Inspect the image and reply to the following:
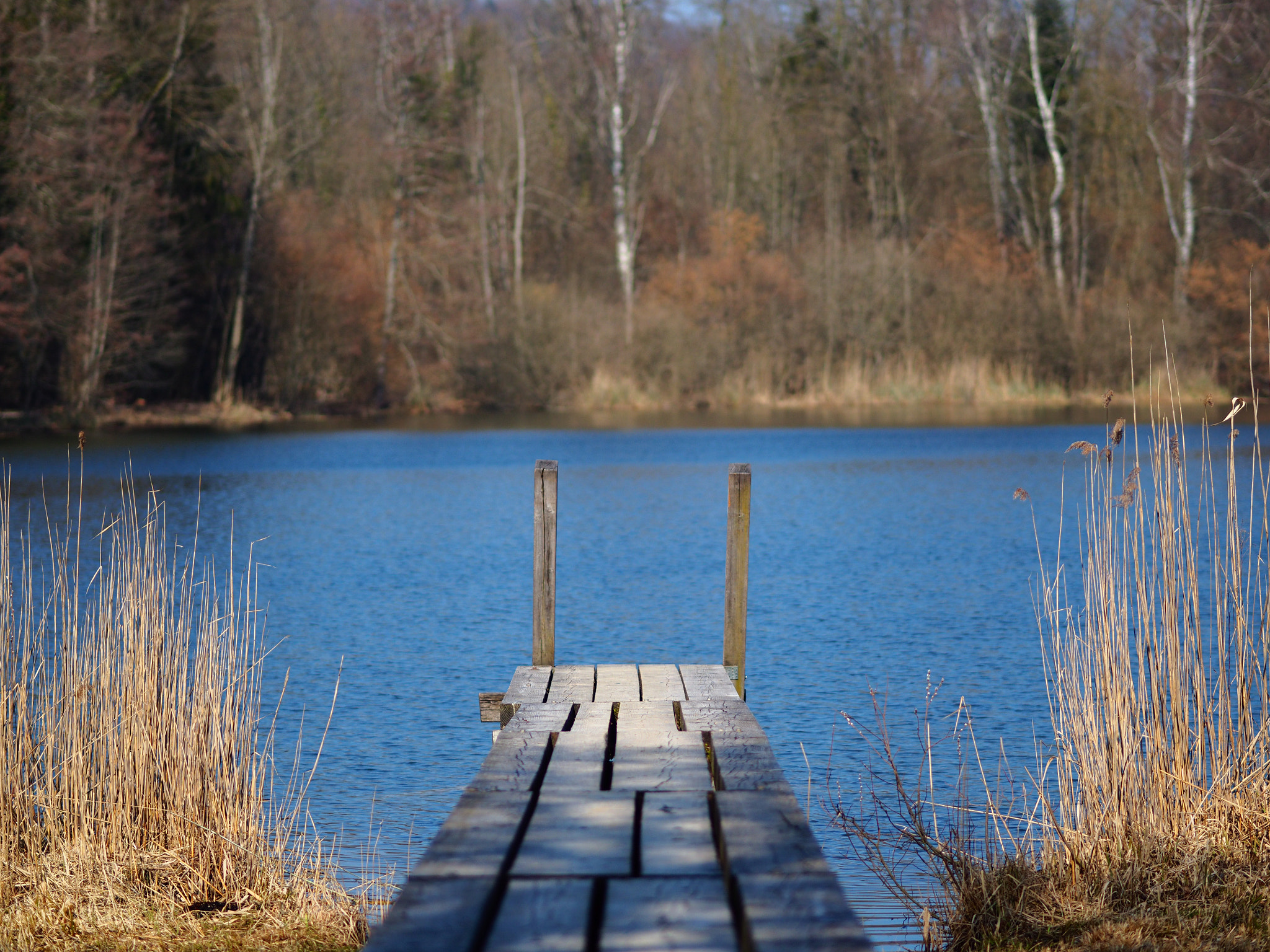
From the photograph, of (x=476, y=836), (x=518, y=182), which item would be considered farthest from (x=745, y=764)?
(x=518, y=182)

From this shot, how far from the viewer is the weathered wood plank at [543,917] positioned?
312 centimetres

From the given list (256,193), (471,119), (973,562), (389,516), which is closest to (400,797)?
(973,562)

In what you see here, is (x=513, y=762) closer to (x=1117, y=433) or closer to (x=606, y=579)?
(x=1117, y=433)

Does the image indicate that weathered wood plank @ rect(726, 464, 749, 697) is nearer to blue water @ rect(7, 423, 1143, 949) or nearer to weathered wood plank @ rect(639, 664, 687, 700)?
weathered wood plank @ rect(639, 664, 687, 700)

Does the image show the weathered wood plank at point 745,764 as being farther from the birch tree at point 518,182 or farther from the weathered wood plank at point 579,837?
the birch tree at point 518,182

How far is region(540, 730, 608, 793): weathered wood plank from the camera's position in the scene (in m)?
4.42

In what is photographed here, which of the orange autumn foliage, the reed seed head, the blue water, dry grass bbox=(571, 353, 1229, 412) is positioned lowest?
the blue water

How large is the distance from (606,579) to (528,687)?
A: 666cm

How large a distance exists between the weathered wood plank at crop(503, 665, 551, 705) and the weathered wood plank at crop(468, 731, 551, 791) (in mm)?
688

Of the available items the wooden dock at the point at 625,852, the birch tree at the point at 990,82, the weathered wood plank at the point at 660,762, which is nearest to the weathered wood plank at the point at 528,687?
the wooden dock at the point at 625,852

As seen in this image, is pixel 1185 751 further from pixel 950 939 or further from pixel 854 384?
pixel 854 384

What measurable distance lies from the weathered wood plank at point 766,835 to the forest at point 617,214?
24.1m

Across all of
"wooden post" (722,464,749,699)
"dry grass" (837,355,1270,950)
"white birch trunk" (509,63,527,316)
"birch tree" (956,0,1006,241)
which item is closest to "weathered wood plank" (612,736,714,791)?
"dry grass" (837,355,1270,950)

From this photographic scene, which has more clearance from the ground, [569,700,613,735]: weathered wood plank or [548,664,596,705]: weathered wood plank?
[569,700,613,735]: weathered wood plank
